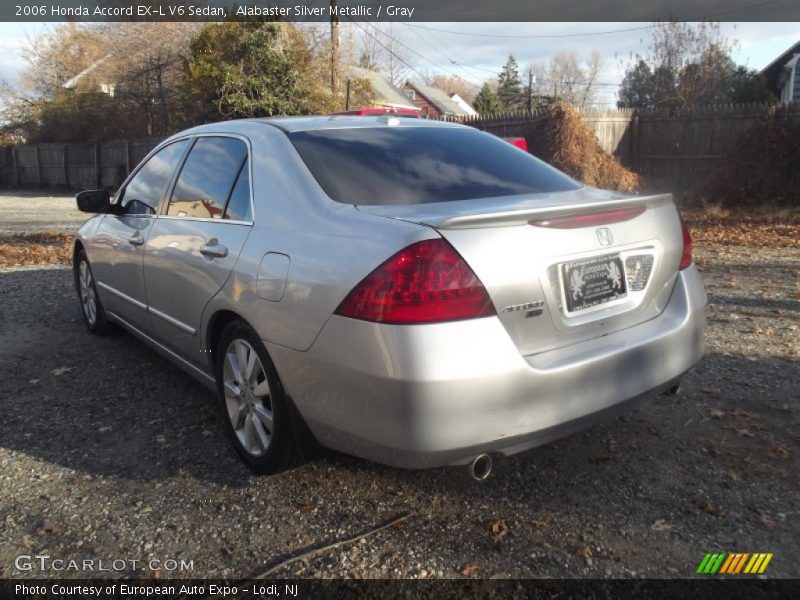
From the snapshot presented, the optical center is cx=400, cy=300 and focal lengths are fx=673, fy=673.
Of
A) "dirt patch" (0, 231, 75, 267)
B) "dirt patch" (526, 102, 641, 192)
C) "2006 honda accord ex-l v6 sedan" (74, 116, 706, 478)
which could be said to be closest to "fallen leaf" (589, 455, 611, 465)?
"2006 honda accord ex-l v6 sedan" (74, 116, 706, 478)

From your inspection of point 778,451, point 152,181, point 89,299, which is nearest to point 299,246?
point 152,181

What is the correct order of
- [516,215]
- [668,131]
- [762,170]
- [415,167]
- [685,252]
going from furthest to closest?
[668,131] < [762,170] < [415,167] < [685,252] < [516,215]

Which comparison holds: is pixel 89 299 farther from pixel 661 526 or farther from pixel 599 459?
pixel 661 526

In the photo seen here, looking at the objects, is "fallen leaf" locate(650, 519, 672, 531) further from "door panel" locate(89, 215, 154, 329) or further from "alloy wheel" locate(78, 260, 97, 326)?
"alloy wheel" locate(78, 260, 97, 326)

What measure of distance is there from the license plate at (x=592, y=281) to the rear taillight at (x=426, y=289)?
396 mm

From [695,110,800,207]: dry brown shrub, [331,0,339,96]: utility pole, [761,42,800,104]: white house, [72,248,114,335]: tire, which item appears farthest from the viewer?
[761,42,800,104]: white house

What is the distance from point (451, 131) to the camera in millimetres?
3867

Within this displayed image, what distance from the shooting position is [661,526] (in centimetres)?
273

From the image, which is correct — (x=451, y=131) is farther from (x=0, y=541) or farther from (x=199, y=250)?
(x=0, y=541)

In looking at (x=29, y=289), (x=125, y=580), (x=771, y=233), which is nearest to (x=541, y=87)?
(x=771, y=233)

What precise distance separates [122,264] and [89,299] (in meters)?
1.34

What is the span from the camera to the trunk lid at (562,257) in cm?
245

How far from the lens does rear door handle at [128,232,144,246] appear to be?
4234 millimetres

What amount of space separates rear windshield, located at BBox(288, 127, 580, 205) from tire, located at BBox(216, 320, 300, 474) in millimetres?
820
